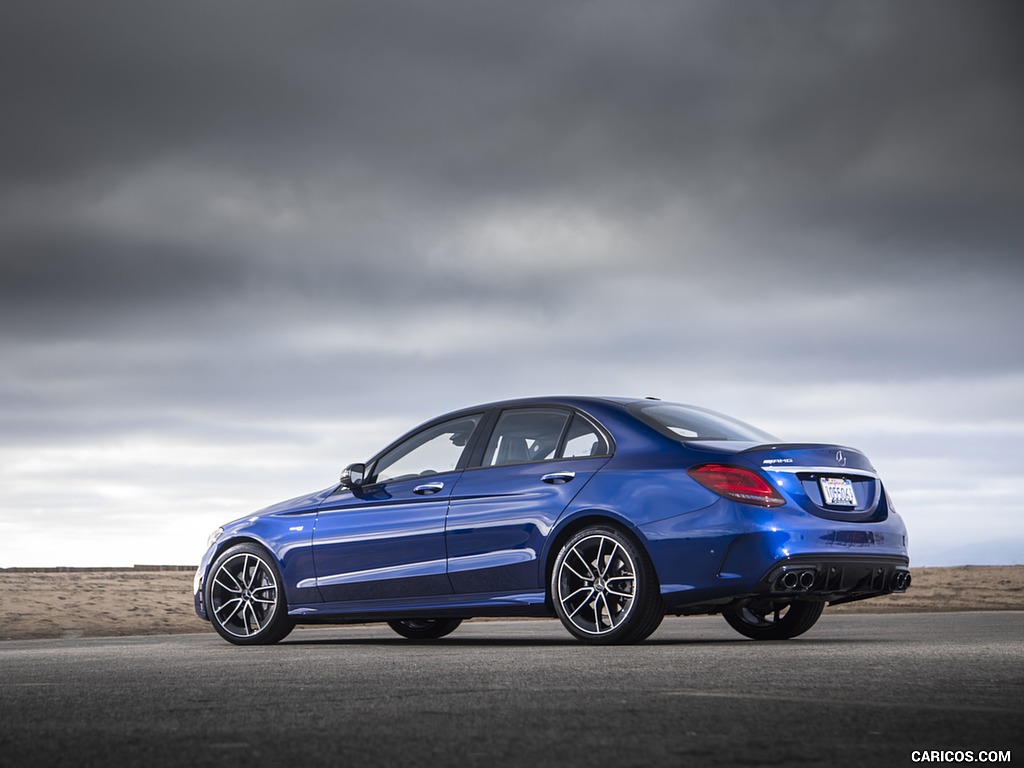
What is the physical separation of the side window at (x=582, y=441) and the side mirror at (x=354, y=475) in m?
1.70

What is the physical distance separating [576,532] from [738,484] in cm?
110

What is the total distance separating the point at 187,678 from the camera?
6.18m

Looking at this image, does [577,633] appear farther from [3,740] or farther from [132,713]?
[3,740]

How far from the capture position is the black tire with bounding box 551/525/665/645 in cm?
799

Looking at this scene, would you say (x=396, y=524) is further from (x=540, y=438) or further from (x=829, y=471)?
(x=829, y=471)

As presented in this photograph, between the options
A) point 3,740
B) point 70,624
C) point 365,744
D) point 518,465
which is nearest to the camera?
point 365,744

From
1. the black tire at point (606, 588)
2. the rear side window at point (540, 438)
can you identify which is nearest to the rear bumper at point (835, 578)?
the black tire at point (606, 588)

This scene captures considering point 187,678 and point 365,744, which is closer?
point 365,744

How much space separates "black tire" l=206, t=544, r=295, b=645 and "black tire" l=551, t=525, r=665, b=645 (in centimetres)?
251

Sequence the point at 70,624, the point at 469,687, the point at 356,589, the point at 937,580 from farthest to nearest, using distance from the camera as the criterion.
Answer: the point at 937,580 → the point at 70,624 → the point at 356,589 → the point at 469,687

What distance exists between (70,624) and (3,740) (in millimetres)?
11630

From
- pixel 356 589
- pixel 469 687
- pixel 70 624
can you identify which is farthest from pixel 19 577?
pixel 469 687

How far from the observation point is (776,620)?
9531mm

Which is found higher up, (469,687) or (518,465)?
(518,465)
